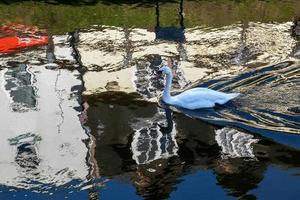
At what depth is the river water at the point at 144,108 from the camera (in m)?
7.19

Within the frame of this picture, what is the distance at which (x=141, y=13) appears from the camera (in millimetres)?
15500

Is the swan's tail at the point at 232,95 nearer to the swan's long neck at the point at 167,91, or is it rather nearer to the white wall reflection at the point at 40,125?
the swan's long neck at the point at 167,91

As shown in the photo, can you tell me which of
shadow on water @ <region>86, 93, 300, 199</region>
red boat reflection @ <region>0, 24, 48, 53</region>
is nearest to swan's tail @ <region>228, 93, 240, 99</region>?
shadow on water @ <region>86, 93, 300, 199</region>

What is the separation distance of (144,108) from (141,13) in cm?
663

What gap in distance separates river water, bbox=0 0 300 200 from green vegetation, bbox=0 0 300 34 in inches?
3.2

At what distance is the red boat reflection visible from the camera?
41.3ft

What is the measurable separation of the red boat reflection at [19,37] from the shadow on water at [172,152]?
4.01m

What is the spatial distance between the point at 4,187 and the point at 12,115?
234 cm

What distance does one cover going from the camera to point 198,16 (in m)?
15.4

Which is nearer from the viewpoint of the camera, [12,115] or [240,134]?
[240,134]

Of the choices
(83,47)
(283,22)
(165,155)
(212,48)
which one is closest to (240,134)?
(165,155)

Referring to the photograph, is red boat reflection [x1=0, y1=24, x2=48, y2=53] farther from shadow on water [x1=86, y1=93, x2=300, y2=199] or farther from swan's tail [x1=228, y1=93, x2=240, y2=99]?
swan's tail [x1=228, y1=93, x2=240, y2=99]

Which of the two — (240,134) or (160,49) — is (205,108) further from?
(160,49)

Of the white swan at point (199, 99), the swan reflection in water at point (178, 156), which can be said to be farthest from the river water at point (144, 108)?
the white swan at point (199, 99)
